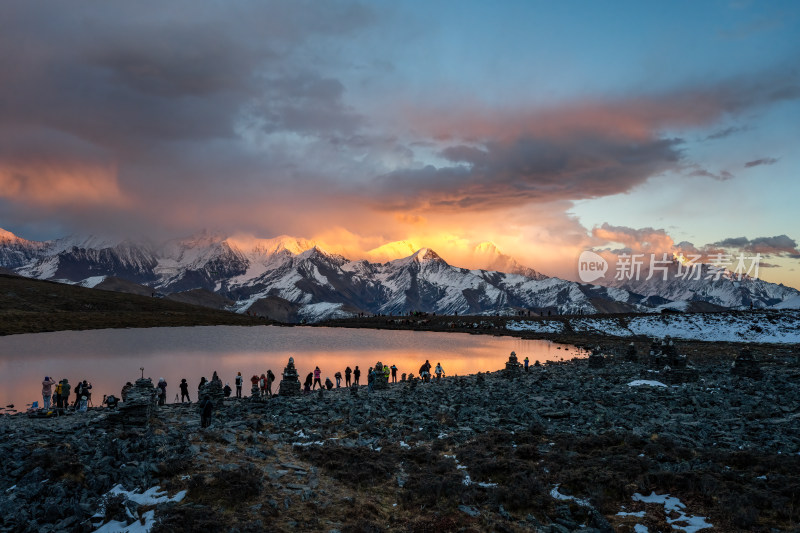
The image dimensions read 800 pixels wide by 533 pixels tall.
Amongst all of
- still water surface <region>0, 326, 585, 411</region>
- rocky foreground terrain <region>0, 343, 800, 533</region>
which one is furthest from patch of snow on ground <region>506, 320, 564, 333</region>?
rocky foreground terrain <region>0, 343, 800, 533</region>

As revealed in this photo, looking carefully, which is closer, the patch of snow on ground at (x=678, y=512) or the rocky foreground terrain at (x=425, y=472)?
the patch of snow on ground at (x=678, y=512)

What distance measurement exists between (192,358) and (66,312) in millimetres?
109382

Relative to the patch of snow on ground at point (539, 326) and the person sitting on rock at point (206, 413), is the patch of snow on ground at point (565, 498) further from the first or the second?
the patch of snow on ground at point (539, 326)

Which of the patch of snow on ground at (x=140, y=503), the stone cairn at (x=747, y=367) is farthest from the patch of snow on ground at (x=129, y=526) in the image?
the stone cairn at (x=747, y=367)

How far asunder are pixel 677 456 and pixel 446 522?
9.99 metres

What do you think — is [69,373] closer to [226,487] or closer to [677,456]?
[226,487]

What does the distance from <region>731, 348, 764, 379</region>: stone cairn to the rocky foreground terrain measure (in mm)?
14419

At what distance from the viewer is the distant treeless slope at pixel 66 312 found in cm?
12756

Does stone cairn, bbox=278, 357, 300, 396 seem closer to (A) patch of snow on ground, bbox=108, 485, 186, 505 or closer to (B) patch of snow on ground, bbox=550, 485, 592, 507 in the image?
(A) patch of snow on ground, bbox=108, 485, 186, 505

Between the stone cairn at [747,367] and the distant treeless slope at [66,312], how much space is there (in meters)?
137

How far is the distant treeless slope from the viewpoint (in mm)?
127562

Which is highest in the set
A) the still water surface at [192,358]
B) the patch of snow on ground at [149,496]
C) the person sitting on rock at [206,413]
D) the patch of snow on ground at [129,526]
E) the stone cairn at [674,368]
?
the stone cairn at [674,368]

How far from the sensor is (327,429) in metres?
26.0

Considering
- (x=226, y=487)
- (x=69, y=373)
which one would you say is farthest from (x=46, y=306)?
(x=226, y=487)
